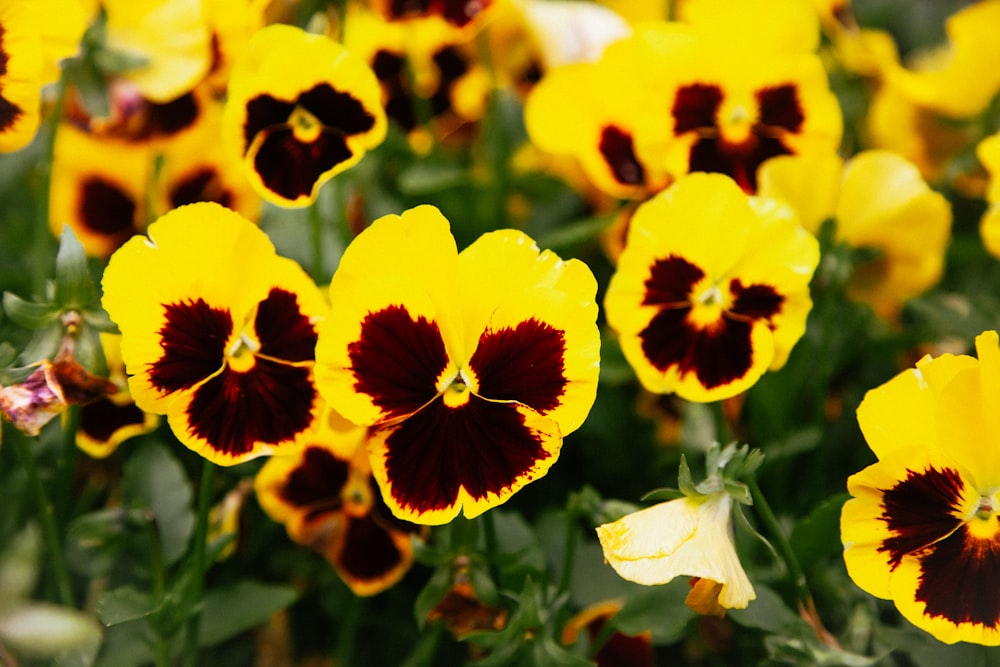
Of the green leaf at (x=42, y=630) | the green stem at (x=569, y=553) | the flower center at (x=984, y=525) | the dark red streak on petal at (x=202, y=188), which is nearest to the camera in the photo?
the green leaf at (x=42, y=630)

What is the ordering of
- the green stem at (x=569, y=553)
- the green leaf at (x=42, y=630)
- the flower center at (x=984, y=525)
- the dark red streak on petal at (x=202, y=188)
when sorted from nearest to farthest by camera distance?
the green leaf at (x=42, y=630) → the flower center at (x=984, y=525) → the green stem at (x=569, y=553) → the dark red streak on petal at (x=202, y=188)

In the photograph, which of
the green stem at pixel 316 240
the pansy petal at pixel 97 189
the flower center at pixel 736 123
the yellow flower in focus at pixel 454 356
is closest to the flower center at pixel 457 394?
the yellow flower in focus at pixel 454 356

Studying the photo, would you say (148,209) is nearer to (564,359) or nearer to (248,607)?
(248,607)

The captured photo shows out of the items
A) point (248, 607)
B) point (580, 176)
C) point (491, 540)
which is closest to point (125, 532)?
point (248, 607)

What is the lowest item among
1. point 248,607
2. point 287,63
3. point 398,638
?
point 398,638

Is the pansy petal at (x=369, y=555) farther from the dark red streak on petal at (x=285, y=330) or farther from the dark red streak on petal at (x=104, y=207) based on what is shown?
the dark red streak on petal at (x=104, y=207)

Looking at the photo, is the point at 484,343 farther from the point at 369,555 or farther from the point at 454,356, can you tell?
the point at 369,555
